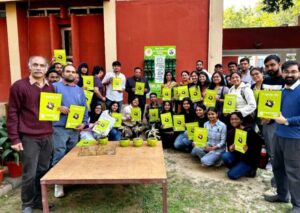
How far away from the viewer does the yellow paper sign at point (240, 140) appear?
403cm

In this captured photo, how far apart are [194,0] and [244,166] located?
4.61m

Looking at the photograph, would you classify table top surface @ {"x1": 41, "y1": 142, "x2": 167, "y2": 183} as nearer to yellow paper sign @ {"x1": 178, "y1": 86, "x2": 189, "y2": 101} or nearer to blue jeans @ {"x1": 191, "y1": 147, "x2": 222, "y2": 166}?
blue jeans @ {"x1": 191, "y1": 147, "x2": 222, "y2": 166}

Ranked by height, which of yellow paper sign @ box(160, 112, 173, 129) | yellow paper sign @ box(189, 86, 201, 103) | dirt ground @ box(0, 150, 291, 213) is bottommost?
dirt ground @ box(0, 150, 291, 213)

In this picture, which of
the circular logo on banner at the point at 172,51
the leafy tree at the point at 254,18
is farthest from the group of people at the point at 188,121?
the leafy tree at the point at 254,18

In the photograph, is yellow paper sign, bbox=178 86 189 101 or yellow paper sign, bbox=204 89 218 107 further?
yellow paper sign, bbox=178 86 189 101

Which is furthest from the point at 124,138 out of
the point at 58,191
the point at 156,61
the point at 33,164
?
the point at 156,61

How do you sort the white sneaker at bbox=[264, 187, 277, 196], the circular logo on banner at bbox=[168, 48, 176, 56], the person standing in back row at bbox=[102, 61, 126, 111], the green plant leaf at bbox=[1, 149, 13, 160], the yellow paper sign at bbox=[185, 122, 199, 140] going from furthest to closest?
the circular logo on banner at bbox=[168, 48, 176, 56]
the person standing in back row at bbox=[102, 61, 126, 111]
the yellow paper sign at bbox=[185, 122, 199, 140]
the green plant leaf at bbox=[1, 149, 13, 160]
the white sneaker at bbox=[264, 187, 277, 196]

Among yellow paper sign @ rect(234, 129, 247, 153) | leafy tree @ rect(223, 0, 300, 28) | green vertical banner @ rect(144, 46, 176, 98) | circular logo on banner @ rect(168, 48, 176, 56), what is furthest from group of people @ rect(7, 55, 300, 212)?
leafy tree @ rect(223, 0, 300, 28)

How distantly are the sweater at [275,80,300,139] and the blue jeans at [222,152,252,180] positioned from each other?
125 centimetres

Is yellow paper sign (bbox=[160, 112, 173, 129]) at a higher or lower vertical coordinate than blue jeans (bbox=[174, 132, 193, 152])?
higher

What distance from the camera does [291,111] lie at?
9.86 ft

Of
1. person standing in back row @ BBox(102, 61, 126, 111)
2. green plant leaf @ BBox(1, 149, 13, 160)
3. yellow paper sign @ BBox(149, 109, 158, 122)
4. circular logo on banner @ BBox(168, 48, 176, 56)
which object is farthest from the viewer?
circular logo on banner @ BBox(168, 48, 176, 56)

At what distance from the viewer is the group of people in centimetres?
297

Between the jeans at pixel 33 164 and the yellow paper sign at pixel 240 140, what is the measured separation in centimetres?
253
